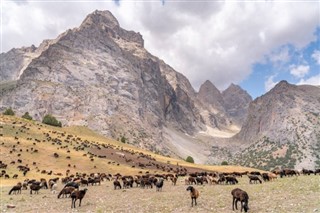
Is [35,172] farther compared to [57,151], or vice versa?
[57,151]

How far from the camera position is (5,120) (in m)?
141

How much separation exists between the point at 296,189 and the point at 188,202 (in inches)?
431

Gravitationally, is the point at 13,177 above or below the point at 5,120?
below

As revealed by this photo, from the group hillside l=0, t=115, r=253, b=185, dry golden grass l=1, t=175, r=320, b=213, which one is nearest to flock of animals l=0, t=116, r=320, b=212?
hillside l=0, t=115, r=253, b=185

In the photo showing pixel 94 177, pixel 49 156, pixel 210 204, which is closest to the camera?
pixel 210 204

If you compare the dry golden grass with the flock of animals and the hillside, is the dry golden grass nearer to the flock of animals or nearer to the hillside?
the flock of animals

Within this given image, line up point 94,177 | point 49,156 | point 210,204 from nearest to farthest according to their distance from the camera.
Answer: point 210,204
point 94,177
point 49,156

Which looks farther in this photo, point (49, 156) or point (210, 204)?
point (49, 156)

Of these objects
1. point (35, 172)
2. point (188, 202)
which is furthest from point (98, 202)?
point (35, 172)

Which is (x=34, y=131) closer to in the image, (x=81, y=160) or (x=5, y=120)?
(x=5, y=120)

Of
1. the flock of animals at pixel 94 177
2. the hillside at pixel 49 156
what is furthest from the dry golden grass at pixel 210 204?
the hillside at pixel 49 156

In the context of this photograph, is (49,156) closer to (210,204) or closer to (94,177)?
(94,177)

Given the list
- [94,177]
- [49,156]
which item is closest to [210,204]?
[94,177]

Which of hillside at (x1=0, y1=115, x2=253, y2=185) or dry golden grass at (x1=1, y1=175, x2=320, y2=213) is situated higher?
hillside at (x1=0, y1=115, x2=253, y2=185)
